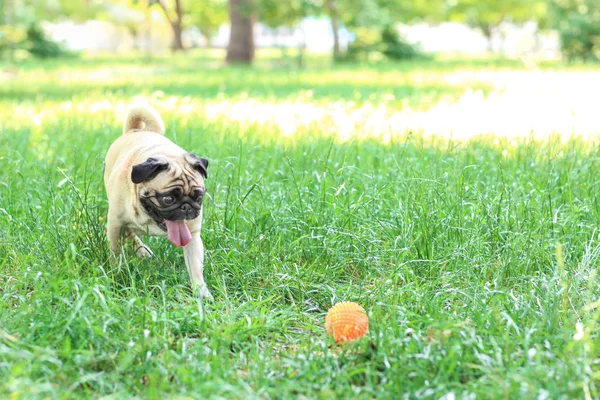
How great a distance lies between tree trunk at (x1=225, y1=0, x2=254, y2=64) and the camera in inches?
859

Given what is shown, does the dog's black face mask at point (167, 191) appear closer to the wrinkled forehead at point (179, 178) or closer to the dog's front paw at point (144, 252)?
the wrinkled forehead at point (179, 178)

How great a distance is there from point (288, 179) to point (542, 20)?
41.8 metres

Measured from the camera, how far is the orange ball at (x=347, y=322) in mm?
2992

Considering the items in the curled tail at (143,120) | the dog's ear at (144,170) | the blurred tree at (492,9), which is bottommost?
A: the dog's ear at (144,170)

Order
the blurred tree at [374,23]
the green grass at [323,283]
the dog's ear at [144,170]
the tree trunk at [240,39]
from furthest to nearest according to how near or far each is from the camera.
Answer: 1. the blurred tree at [374,23]
2. the tree trunk at [240,39]
3. the dog's ear at [144,170]
4. the green grass at [323,283]

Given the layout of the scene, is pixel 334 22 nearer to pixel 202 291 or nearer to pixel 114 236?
pixel 114 236

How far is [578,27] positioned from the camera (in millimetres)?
20000

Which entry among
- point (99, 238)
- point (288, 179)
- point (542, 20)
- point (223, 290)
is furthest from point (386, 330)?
point (542, 20)

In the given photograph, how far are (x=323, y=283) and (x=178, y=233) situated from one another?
78 cm

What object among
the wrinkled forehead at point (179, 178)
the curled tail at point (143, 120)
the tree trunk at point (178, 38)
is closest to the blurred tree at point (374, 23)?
the tree trunk at point (178, 38)

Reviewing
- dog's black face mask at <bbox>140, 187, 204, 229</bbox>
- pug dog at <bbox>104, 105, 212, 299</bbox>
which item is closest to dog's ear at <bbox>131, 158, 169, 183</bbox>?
pug dog at <bbox>104, 105, 212, 299</bbox>

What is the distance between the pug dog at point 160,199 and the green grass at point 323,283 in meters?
0.14

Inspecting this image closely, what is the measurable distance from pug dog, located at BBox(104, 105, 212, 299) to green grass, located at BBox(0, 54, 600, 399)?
0.14 m

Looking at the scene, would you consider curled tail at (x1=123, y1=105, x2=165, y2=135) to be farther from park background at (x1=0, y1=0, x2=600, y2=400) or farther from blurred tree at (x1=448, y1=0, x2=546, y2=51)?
blurred tree at (x1=448, y1=0, x2=546, y2=51)
